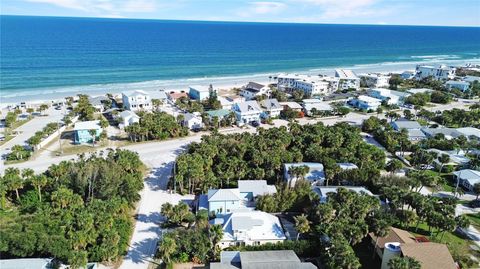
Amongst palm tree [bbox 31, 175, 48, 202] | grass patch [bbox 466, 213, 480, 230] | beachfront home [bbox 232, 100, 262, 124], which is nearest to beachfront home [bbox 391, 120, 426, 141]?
grass patch [bbox 466, 213, 480, 230]

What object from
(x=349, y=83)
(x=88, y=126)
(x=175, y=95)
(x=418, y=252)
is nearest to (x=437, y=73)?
(x=349, y=83)

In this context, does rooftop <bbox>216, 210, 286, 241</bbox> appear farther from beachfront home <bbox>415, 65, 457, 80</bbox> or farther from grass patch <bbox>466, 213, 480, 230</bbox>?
beachfront home <bbox>415, 65, 457, 80</bbox>

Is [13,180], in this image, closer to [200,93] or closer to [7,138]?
[7,138]

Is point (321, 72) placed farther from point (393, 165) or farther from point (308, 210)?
point (308, 210)

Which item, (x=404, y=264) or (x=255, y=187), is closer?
(x=404, y=264)

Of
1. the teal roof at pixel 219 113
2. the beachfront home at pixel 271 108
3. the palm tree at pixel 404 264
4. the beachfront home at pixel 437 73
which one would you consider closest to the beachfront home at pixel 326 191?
the palm tree at pixel 404 264

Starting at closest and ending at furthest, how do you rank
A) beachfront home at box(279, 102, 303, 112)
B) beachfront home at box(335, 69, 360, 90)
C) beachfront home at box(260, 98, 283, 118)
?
1. beachfront home at box(260, 98, 283, 118)
2. beachfront home at box(279, 102, 303, 112)
3. beachfront home at box(335, 69, 360, 90)
